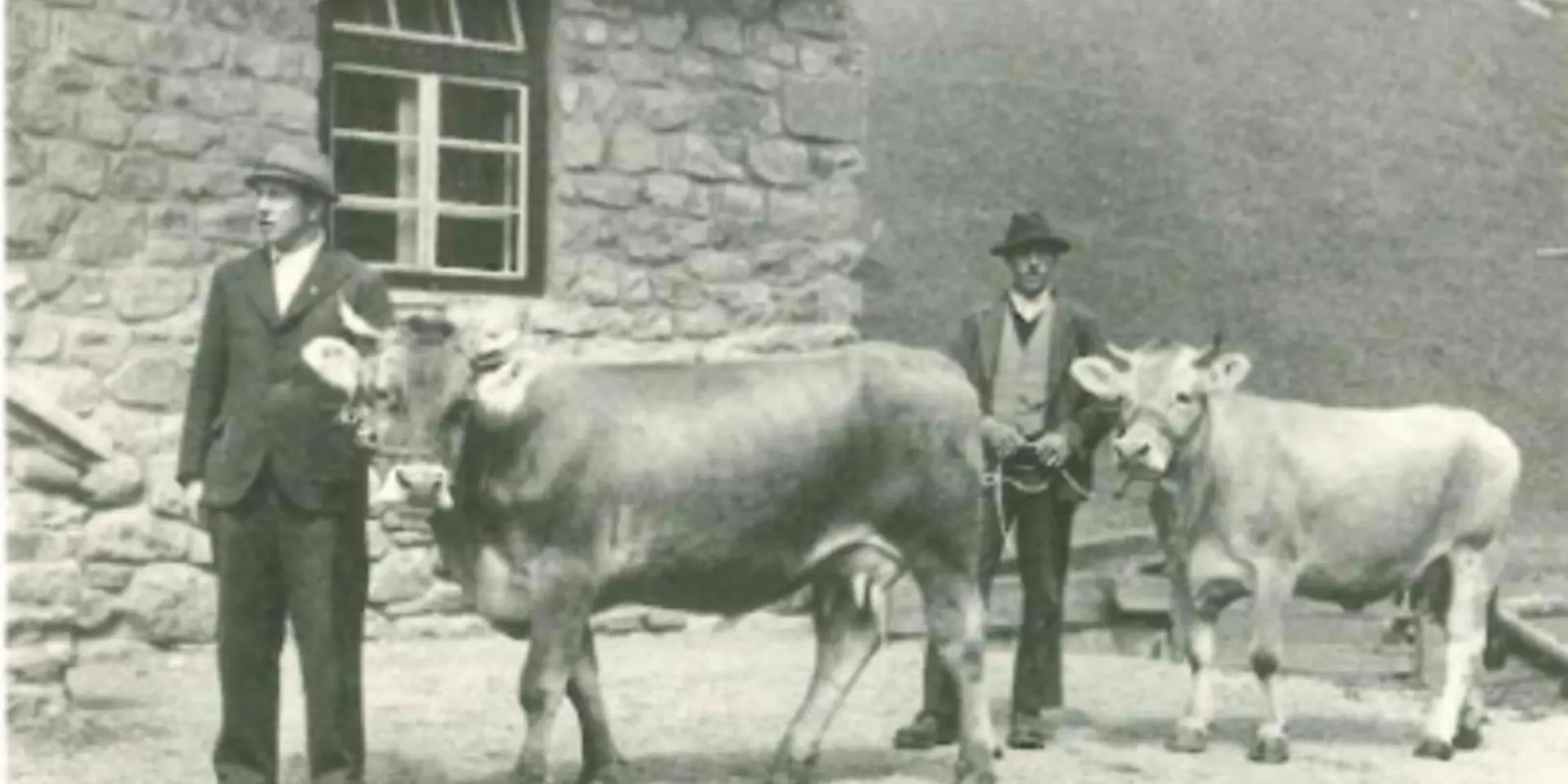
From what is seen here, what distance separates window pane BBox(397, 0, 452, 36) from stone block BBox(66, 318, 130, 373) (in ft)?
6.56

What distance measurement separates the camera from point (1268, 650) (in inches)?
290

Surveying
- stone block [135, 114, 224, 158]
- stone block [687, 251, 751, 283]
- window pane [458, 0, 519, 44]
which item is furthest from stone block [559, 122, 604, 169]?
stone block [135, 114, 224, 158]

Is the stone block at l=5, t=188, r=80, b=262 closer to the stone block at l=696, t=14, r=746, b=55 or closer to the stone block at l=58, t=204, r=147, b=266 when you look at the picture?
the stone block at l=58, t=204, r=147, b=266

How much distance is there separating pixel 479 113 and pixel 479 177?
31 centimetres

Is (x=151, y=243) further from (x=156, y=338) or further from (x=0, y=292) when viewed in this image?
(x=0, y=292)

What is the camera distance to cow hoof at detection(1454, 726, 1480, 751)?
309 inches

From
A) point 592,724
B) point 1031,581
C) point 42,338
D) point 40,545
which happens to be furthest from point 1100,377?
point 42,338

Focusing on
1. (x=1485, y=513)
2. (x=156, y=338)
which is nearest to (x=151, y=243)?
(x=156, y=338)

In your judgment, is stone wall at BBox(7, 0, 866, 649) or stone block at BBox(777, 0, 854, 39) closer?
stone wall at BBox(7, 0, 866, 649)

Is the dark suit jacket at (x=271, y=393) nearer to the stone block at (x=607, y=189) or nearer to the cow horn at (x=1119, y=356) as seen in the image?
the cow horn at (x=1119, y=356)

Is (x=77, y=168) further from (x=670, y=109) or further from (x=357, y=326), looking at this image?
(x=357, y=326)

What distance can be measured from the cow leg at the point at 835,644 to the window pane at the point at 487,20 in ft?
14.3

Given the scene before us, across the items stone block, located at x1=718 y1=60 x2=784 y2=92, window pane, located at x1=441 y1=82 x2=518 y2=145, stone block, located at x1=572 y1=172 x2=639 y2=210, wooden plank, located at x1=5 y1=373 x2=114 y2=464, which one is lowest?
wooden plank, located at x1=5 y1=373 x2=114 y2=464

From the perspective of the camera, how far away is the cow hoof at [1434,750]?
7.59 metres
